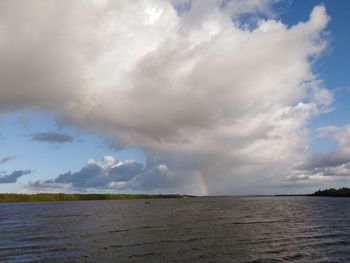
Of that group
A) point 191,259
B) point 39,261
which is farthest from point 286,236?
point 39,261

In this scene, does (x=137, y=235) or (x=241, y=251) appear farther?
(x=137, y=235)

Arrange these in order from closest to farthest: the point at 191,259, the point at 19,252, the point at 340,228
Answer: the point at 191,259
the point at 19,252
the point at 340,228

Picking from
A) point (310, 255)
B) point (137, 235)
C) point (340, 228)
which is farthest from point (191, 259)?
point (340, 228)

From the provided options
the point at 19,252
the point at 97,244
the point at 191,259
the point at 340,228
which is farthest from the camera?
the point at 340,228

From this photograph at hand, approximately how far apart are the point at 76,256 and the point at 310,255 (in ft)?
89.8

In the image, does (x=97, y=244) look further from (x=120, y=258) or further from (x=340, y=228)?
(x=340, y=228)

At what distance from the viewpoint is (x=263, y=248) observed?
142ft

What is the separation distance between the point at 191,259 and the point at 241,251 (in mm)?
8015

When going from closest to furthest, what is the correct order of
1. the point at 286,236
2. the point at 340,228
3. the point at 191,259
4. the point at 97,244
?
1. the point at 191,259
2. the point at 97,244
3. the point at 286,236
4. the point at 340,228

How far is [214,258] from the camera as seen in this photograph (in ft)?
123

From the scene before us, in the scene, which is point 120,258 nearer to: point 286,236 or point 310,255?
point 310,255

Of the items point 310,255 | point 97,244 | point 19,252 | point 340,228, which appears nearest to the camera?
point 310,255

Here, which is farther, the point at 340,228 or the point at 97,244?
the point at 340,228

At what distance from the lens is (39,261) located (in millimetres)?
37500
